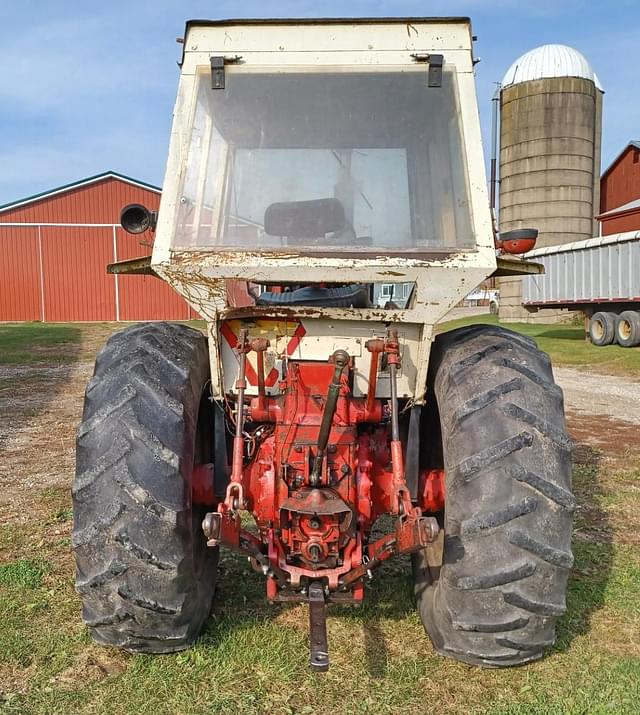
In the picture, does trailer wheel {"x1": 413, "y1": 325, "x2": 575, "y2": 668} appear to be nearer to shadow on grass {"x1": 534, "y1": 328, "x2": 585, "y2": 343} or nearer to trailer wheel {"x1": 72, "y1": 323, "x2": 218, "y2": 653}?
trailer wheel {"x1": 72, "y1": 323, "x2": 218, "y2": 653}

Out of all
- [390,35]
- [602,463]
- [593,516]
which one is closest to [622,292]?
[602,463]

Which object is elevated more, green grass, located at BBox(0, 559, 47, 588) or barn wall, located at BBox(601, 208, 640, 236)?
barn wall, located at BBox(601, 208, 640, 236)

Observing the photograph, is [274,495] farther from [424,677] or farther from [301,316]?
[424,677]

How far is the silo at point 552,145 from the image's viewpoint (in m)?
26.0

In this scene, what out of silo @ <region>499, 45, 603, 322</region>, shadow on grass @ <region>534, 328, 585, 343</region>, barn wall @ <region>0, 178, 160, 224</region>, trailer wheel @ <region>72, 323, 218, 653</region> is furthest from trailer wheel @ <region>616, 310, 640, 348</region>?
barn wall @ <region>0, 178, 160, 224</region>

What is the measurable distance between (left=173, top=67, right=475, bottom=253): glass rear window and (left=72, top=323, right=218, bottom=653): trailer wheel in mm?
752

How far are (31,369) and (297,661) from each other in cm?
1183

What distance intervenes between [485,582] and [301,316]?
1242 millimetres

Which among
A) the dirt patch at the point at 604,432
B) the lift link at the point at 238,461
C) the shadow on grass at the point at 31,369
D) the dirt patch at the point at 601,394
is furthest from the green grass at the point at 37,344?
the lift link at the point at 238,461

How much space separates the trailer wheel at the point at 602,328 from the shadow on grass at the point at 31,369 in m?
13.0

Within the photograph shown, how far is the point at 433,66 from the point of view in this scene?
312cm

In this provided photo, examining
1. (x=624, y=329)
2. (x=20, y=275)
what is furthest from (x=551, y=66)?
(x=20, y=275)

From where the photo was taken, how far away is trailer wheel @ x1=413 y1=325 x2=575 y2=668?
2.67m

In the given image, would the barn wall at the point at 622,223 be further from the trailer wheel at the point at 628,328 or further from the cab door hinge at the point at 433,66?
the cab door hinge at the point at 433,66
